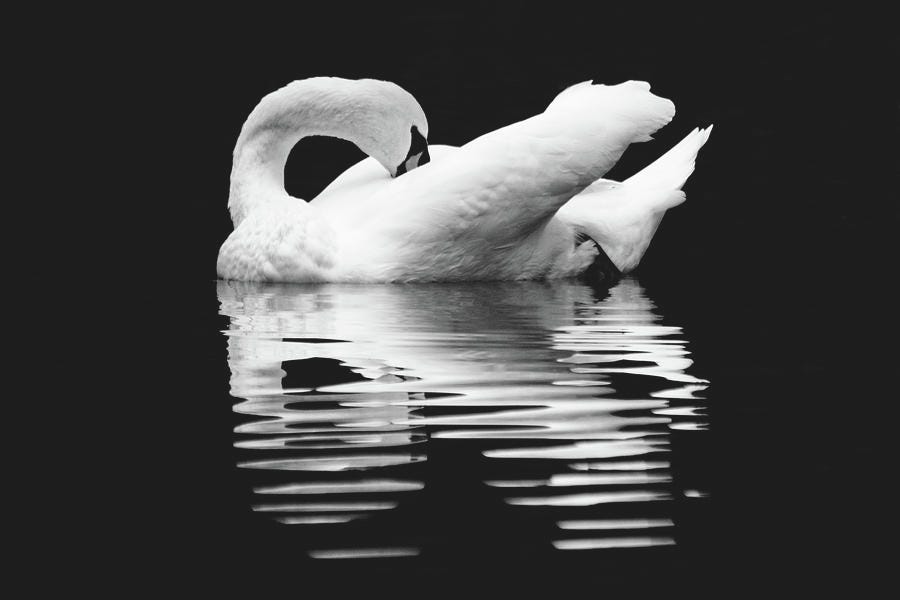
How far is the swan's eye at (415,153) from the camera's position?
938 centimetres

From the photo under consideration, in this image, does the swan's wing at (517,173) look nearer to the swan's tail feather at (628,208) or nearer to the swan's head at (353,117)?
the swan's head at (353,117)

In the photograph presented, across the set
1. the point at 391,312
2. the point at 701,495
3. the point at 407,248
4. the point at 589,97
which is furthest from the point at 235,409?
the point at 589,97

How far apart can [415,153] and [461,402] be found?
4.30m

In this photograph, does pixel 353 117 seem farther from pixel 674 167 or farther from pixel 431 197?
pixel 674 167

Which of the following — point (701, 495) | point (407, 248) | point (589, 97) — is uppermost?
point (589, 97)

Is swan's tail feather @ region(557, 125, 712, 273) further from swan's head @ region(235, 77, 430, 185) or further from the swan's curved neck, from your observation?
the swan's curved neck

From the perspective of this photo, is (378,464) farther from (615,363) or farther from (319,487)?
(615,363)

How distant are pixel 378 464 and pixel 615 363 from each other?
1.99m

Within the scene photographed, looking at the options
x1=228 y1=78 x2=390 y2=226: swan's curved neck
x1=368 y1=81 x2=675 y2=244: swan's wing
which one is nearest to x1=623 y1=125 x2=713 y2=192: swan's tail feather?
x1=368 y1=81 x2=675 y2=244: swan's wing

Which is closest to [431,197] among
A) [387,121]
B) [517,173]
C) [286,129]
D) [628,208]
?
[517,173]

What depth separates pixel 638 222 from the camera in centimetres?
977

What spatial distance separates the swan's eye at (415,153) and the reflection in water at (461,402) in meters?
1.25

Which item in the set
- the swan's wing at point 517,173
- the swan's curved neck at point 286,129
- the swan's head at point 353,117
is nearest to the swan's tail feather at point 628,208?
the swan's wing at point 517,173

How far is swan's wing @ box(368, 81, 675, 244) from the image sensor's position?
337 inches
